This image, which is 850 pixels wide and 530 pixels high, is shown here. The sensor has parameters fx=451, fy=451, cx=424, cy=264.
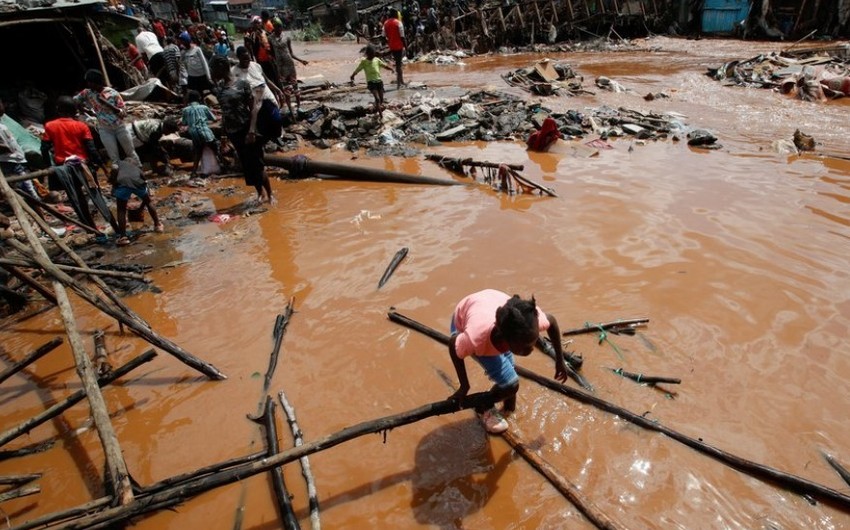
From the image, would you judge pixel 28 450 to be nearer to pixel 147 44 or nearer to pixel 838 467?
pixel 838 467

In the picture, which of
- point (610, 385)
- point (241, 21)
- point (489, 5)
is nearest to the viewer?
point (610, 385)

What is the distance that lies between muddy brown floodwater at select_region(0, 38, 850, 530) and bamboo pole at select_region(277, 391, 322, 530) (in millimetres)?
96

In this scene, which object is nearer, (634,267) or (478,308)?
(478,308)

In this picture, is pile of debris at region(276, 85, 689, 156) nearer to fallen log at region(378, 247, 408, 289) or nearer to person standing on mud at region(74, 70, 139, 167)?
person standing on mud at region(74, 70, 139, 167)

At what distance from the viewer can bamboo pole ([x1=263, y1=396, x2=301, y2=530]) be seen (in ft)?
8.27

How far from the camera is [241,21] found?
35.6 meters

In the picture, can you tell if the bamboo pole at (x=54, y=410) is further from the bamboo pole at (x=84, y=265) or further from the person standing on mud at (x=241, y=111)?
the person standing on mud at (x=241, y=111)

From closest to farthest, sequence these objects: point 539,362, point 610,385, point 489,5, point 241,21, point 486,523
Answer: point 486,523, point 610,385, point 539,362, point 489,5, point 241,21

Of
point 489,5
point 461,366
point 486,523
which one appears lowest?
point 486,523

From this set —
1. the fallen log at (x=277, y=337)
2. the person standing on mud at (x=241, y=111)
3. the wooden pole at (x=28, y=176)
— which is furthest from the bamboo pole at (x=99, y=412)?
the person standing on mud at (x=241, y=111)

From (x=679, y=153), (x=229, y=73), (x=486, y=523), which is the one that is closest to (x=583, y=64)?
(x=679, y=153)

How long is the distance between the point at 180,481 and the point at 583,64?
21045 mm

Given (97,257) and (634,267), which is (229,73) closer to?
(97,257)

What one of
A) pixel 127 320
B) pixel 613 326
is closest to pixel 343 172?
pixel 127 320
